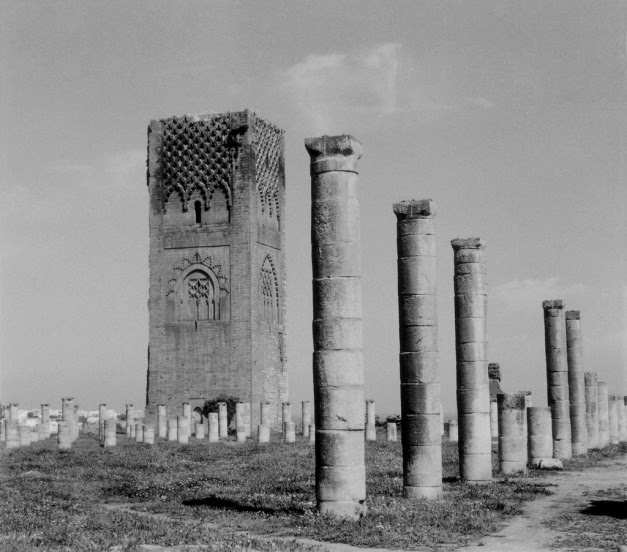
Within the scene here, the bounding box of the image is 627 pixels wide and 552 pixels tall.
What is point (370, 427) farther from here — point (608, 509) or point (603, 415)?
point (608, 509)

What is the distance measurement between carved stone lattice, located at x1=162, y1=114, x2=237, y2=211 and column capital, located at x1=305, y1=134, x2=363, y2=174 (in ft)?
119

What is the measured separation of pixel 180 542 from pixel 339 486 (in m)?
2.66

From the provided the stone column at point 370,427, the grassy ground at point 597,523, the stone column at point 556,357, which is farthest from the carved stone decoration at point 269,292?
the grassy ground at point 597,523

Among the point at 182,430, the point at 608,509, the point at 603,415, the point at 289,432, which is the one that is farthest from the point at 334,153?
the point at 182,430

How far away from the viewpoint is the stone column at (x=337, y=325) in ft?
43.6

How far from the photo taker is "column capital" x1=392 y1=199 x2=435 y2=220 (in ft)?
53.8

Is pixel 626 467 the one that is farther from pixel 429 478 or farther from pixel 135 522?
pixel 135 522

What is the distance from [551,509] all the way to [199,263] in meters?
36.7

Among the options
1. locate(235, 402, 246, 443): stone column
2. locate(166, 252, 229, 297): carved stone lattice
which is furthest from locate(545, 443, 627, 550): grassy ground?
locate(166, 252, 229, 297): carved stone lattice

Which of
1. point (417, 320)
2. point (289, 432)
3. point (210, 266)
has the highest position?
point (210, 266)

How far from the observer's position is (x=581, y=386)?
90.1ft

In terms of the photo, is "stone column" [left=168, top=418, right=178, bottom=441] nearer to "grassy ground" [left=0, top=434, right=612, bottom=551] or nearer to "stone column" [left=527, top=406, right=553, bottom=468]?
A: "grassy ground" [left=0, top=434, right=612, bottom=551]

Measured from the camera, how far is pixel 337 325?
1370 centimetres

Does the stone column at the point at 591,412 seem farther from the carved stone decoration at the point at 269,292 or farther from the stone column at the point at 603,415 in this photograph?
the carved stone decoration at the point at 269,292
